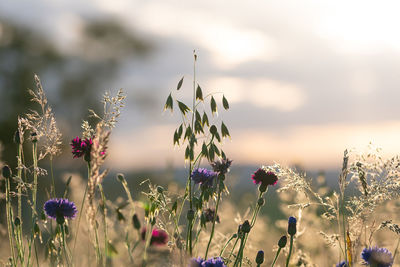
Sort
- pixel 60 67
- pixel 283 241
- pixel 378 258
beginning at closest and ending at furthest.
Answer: pixel 378 258
pixel 283 241
pixel 60 67

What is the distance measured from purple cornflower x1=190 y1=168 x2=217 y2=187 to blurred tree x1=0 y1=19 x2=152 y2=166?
11.3m

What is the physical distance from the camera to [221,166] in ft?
8.38

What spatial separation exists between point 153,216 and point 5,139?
40.4 ft

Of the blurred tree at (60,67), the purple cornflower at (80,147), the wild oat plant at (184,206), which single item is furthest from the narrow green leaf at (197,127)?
the blurred tree at (60,67)

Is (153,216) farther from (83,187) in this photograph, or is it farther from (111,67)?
(111,67)

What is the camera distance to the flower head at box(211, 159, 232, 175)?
8.38 feet

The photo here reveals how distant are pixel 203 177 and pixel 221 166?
0.12m

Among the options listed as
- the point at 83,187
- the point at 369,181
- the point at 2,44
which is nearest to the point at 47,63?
the point at 2,44

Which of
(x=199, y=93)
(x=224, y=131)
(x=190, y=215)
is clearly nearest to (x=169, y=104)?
(x=199, y=93)

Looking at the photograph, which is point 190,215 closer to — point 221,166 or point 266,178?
point 221,166

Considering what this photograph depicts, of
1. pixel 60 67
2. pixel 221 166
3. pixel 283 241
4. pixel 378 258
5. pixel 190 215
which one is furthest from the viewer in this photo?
pixel 60 67

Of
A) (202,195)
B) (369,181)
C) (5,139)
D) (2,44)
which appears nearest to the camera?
(369,181)

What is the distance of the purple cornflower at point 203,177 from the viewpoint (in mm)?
2590

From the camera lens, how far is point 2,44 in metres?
14.6
